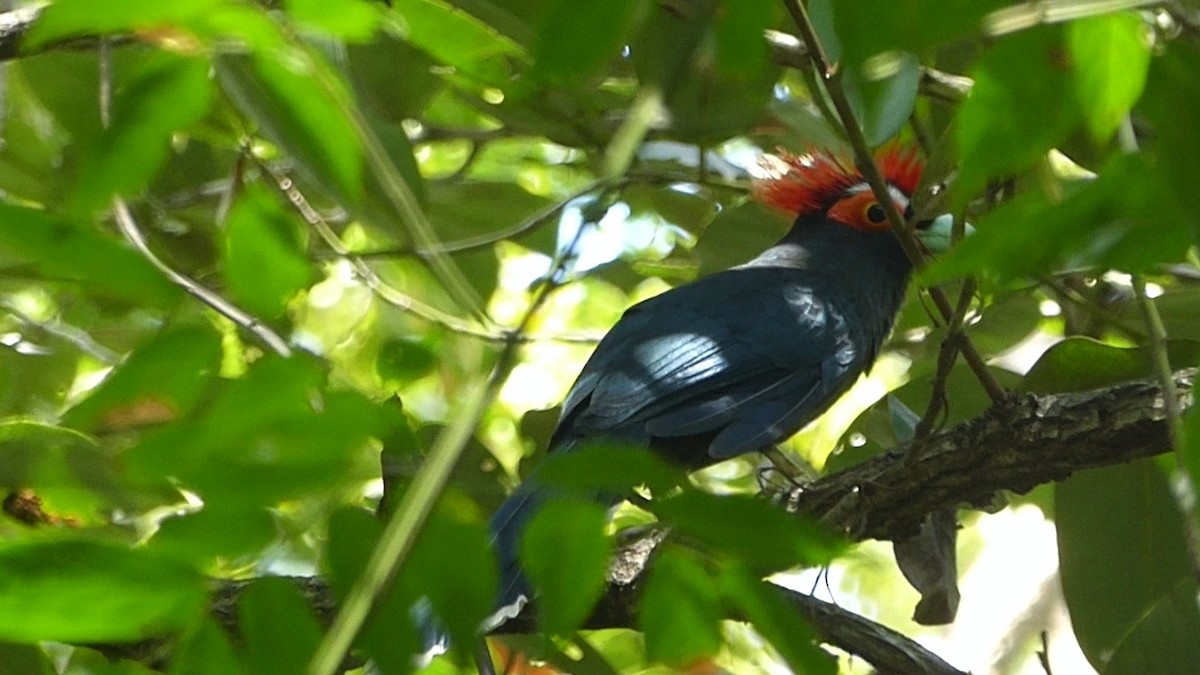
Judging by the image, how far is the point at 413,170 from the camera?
1290mm

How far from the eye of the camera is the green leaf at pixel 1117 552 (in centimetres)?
181

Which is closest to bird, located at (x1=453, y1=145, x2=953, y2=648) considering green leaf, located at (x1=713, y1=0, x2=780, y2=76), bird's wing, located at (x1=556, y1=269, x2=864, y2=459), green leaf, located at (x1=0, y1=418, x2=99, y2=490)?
bird's wing, located at (x1=556, y1=269, x2=864, y2=459)

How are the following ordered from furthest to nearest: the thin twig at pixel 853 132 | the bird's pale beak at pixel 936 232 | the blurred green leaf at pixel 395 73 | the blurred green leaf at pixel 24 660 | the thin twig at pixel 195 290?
1. the bird's pale beak at pixel 936 232
2. the blurred green leaf at pixel 395 73
3. the blurred green leaf at pixel 24 660
4. the thin twig at pixel 195 290
5. the thin twig at pixel 853 132

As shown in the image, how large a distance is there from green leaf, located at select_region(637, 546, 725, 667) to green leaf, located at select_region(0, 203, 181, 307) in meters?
0.36

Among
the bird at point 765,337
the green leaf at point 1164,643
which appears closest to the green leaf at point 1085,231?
the green leaf at point 1164,643

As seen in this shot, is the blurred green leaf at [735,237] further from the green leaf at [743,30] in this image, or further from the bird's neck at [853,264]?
the green leaf at [743,30]

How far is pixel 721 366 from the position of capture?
255cm

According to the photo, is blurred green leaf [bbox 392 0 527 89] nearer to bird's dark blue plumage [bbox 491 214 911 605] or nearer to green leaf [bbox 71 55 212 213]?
green leaf [bbox 71 55 212 213]

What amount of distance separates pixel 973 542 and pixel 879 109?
2647mm

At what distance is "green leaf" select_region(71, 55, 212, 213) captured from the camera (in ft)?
2.69

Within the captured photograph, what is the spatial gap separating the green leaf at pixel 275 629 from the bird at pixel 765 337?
1.50 m

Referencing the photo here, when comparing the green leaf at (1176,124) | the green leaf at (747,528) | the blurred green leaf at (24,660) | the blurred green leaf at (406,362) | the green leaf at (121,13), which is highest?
the blurred green leaf at (406,362)

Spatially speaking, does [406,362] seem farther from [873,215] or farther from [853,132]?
[873,215]

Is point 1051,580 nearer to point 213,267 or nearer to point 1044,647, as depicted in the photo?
point 1044,647
